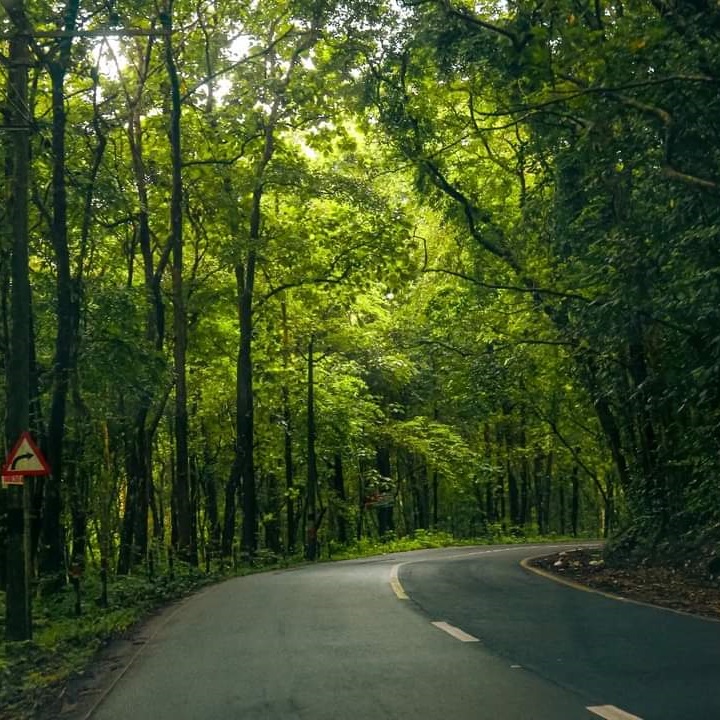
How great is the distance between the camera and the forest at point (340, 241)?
11898 millimetres

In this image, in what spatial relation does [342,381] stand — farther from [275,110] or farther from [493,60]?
[493,60]

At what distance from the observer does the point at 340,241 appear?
96.9ft

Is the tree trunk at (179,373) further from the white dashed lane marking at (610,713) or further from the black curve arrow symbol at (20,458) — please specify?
the white dashed lane marking at (610,713)

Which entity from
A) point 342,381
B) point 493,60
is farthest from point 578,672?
point 342,381

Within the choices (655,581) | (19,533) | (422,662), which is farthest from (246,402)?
(422,662)

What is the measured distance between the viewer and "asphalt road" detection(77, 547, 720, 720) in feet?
→ 21.1

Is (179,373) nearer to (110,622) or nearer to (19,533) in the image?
(110,622)

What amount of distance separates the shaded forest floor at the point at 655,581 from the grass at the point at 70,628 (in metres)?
7.40

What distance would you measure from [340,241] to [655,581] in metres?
16.9

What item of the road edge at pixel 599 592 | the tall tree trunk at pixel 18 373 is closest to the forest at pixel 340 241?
the tall tree trunk at pixel 18 373

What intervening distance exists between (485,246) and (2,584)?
13.2 m

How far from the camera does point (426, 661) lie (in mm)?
8055

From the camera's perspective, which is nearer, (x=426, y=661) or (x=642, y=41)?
(x=426, y=661)

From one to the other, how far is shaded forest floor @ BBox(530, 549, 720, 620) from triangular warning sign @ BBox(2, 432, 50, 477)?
8310mm
